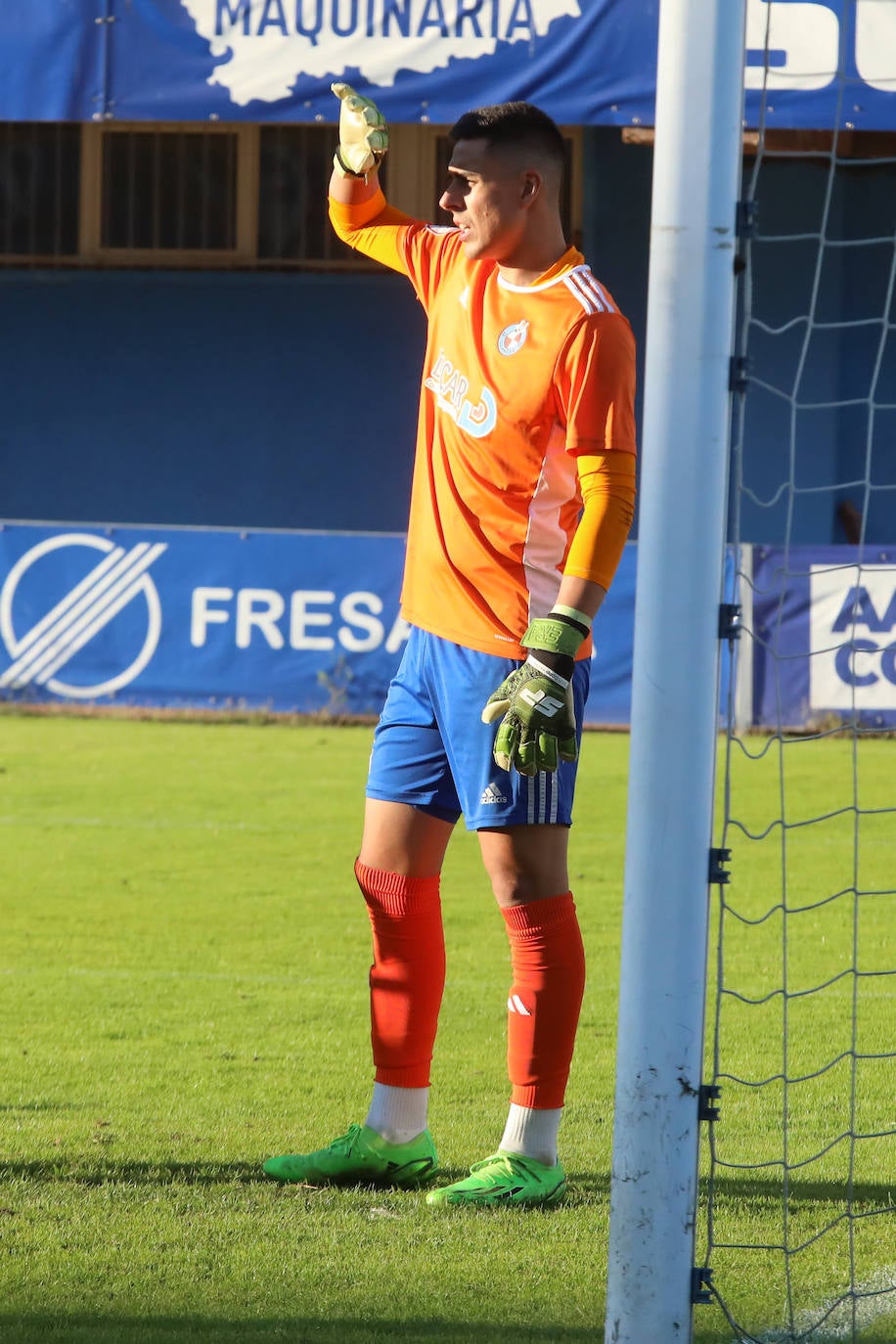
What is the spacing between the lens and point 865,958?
5.68 metres

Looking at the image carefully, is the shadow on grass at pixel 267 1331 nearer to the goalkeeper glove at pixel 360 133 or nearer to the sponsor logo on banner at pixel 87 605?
the goalkeeper glove at pixel 360 133

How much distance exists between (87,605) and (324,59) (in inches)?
153

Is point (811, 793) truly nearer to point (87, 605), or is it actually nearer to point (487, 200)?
point (87, 605)

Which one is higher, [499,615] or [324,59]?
[324,59]

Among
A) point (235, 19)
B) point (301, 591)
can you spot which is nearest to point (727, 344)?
point (235, 19)


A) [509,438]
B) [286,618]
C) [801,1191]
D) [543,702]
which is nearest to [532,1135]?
[801,1191]

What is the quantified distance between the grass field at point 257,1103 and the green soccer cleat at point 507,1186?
6 cm

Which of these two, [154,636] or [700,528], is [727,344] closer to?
[700,528]

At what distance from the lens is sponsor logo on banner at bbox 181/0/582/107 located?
10.0 m

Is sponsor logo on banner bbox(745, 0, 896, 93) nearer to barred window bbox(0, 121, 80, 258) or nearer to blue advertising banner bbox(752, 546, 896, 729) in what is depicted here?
blue advertising banner bbox(752, 546, 896, 729)

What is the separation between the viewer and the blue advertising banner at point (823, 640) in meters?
11.0

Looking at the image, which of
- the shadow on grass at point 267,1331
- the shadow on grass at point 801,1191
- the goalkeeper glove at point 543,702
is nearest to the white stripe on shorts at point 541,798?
the goalkeeper glove at point 543,702

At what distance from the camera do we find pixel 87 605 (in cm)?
1186

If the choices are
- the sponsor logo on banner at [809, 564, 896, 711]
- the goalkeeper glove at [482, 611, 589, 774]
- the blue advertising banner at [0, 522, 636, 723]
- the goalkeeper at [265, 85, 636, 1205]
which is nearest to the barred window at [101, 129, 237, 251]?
the blue advertising banner at [0, 522, 636, 723]
